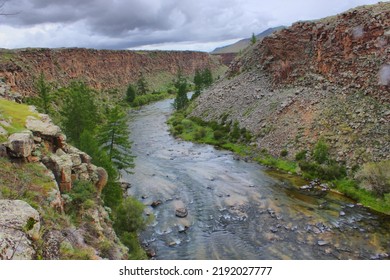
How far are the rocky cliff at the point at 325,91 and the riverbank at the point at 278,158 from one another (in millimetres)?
1627

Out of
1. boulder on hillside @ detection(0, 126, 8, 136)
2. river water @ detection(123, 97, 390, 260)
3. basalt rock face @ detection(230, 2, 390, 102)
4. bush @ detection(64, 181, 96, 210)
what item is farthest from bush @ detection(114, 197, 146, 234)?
basalt rock face @ detection(230, 2, 390, 102)

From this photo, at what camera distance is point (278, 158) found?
4716 centimetres

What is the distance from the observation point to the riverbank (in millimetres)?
34188

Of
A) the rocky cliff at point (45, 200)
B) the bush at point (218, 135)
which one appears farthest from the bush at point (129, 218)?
the bush at point (218, 135)

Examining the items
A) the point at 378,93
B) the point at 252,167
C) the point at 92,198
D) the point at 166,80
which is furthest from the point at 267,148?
the point at 166,80

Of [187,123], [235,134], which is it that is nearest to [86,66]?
[187,123]

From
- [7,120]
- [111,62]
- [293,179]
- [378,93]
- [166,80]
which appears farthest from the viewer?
[166,80]

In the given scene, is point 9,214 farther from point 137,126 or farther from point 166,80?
point 166,80

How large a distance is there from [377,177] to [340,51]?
25732 mm

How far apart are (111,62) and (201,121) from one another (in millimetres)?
74998

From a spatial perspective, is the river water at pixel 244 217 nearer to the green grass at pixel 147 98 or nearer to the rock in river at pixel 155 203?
the rock in river at pixel 155 203

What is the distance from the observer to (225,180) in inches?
1596

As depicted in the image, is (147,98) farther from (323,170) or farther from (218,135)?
(323,170)

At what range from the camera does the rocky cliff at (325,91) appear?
4234cm
